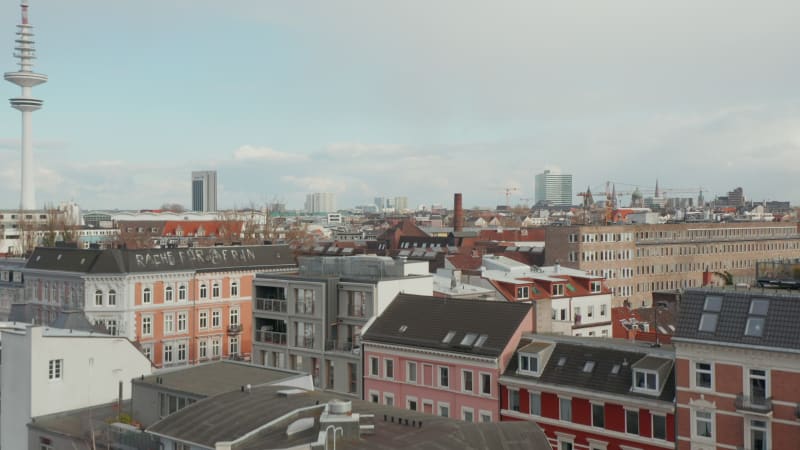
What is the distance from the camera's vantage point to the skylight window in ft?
158

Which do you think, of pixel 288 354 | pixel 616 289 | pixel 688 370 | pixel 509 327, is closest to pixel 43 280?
pixel 288 354

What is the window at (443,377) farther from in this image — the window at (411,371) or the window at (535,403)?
the window at (535,403)

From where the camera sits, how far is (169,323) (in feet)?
253

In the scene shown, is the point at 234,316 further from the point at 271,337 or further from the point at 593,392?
the point at 593,392

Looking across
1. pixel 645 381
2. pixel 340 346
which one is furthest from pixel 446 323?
pixel 645 381

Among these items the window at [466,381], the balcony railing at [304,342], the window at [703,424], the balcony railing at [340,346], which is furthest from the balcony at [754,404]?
the balcony railing at [304,342]

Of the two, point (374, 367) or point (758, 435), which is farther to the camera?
point (374, 367)

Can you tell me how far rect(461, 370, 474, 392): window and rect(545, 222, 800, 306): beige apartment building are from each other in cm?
7367

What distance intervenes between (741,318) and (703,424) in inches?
202

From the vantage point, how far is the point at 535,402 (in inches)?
1751

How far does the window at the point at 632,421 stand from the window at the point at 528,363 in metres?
5.85

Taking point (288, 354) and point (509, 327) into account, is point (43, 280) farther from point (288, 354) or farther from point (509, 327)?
point (509, 327)

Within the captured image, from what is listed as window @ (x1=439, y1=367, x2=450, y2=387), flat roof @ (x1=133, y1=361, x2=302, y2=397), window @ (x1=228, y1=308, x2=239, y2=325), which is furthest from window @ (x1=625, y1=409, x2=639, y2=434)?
window @ (x1=228, y1=308, x2=239, y2=325)

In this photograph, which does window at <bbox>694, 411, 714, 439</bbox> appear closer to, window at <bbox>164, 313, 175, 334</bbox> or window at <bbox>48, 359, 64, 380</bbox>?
window at <bbox>48, 359, 64, 380</bbox>
